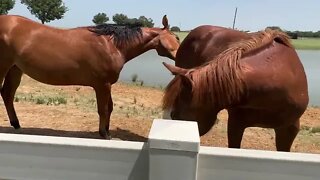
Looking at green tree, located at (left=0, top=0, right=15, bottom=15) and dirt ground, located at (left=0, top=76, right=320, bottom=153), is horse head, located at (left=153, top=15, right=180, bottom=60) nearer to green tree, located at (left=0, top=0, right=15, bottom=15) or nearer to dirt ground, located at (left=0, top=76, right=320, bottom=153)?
dirt ground, located at (left=0, top=76, right=320, bottom=153)

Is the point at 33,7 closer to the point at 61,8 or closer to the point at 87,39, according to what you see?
the point at 61,8

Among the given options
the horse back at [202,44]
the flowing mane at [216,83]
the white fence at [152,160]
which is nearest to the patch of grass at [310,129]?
the horse back at [202,44]

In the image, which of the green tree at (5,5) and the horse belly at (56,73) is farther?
the green tree at (5,5)

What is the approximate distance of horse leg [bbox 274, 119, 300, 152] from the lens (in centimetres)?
340

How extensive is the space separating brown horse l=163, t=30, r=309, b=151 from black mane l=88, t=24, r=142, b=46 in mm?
2137

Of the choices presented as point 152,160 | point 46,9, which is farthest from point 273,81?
point 46,9

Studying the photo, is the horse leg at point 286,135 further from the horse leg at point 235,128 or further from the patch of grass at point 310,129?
the patch of grass at point 310,129

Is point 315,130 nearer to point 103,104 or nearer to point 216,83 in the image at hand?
point 103,104

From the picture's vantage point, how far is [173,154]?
1.29 meters

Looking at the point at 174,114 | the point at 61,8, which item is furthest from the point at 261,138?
the point at 61,8

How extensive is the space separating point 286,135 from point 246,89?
84 centimetres

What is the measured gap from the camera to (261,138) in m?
5.79

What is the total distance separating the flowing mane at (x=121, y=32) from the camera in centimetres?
518

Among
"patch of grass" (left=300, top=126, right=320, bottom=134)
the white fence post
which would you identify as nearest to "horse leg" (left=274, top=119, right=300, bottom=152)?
the white fence post
